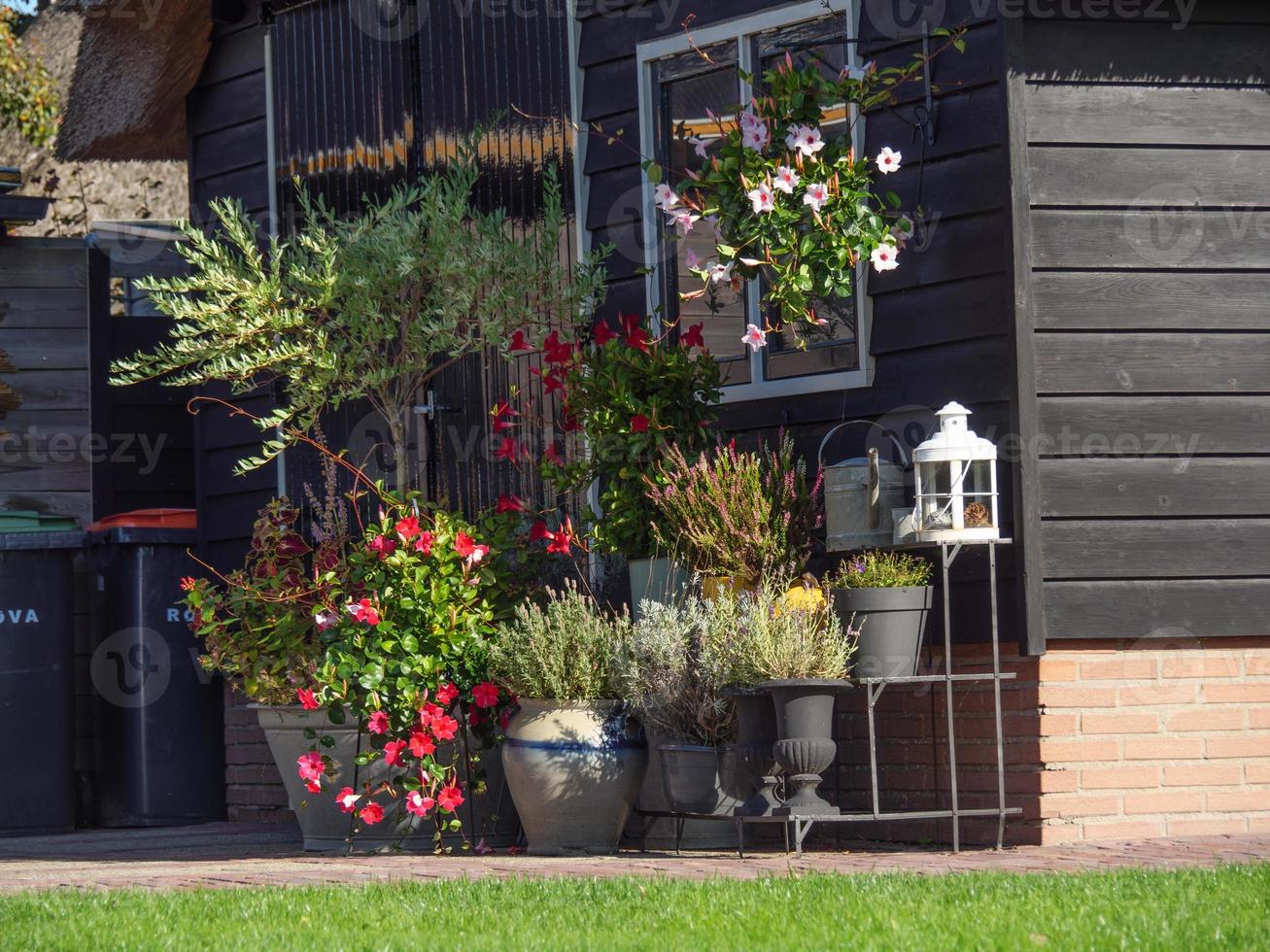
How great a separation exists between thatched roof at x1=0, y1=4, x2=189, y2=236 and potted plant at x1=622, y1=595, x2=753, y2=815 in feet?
41.2

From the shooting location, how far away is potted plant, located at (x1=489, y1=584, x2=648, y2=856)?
6.31 metres

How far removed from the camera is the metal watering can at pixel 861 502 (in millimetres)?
6242

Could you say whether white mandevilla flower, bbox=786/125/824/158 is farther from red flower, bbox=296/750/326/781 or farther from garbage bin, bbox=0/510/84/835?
garbage bin, bbox=0/510/84/835

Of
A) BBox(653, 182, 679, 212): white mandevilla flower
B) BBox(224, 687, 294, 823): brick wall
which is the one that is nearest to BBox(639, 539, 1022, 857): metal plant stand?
BBox(653, 182, 679, 212): white mandevilla flower

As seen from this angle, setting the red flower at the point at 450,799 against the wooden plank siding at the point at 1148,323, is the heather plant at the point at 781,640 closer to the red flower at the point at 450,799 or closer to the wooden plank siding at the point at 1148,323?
the wooden plank siding at the point at 1148,323

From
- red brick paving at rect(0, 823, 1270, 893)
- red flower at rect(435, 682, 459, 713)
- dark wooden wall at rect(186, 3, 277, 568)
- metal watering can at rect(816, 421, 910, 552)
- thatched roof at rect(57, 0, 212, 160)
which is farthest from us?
thatched roof at rect(57, 0, 212, 160)

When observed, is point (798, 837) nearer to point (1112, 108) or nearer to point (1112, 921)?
point (1112, 921)

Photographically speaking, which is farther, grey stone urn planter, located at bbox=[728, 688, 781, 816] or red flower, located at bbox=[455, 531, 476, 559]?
red flower, located at bbox=[455, 531, 476, 559]

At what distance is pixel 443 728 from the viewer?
6.48m

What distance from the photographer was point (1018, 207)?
618cm

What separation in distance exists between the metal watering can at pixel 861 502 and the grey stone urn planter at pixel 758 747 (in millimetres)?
669

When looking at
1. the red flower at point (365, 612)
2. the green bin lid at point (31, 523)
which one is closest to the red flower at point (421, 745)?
the red flower at point (365, 612)

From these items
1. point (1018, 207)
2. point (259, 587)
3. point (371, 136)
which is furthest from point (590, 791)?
point (371, 136)

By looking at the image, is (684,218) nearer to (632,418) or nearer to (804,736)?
(632,418)
